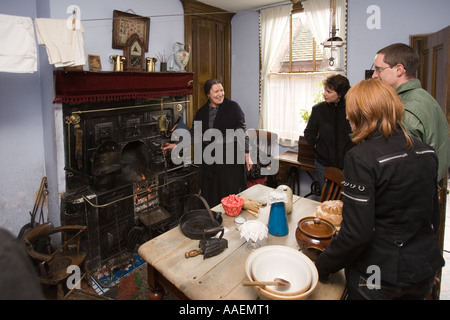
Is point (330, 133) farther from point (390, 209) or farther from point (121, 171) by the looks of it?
point (121, 171)

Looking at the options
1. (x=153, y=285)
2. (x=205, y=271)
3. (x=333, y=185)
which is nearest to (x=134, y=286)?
(x=153, y=285)

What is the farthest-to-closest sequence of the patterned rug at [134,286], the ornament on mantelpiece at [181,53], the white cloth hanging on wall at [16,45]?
the ornament on mantelpiece at [181,53], the patterned rug at [134,286], the white cloth hanging on wall at [16,45]

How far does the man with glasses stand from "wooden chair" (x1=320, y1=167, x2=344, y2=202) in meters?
0.70

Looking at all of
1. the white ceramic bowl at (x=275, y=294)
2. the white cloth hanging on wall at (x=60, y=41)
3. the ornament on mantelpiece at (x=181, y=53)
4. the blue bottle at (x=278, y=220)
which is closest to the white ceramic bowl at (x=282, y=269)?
the white ceramic bowl at (x=275, y=294)

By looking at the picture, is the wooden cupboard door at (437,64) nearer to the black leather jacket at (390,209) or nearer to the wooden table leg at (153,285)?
the black leather jacket at (390,209)

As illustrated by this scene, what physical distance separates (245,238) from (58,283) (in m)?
1.66

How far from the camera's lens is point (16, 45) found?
7.72ft

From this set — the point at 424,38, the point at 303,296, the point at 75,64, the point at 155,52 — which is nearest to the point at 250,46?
the point at 155,52

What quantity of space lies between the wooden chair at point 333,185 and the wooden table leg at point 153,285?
1483mm

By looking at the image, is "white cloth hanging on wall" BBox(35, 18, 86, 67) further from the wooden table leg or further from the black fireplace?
the wooden table leg

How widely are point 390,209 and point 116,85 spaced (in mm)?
2804

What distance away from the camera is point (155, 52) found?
3877 millimetres

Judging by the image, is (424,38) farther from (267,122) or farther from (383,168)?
(383,168)

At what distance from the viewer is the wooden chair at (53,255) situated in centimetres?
241
